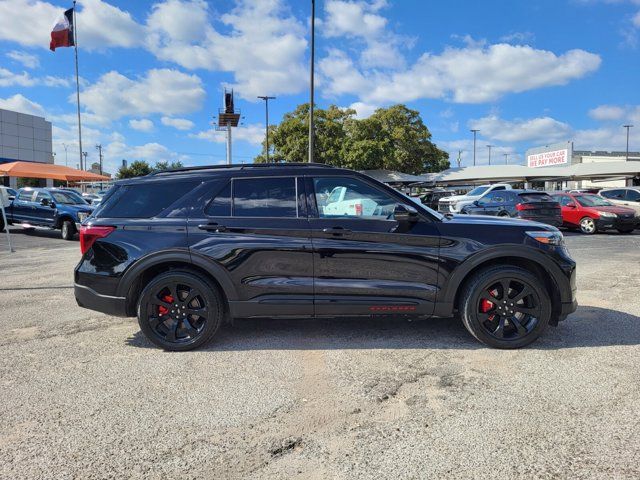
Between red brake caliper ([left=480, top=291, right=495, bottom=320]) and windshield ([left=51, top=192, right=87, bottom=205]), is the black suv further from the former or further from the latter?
windshield ([left=51, top=192, right=87, bottom=205])

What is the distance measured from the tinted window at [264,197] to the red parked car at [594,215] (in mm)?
15197

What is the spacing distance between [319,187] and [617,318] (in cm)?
379

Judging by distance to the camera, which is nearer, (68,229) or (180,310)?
(180,310)

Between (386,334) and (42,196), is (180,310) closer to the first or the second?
(386,334)

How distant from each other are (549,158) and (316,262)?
51029 mm

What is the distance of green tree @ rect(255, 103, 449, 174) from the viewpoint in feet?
151

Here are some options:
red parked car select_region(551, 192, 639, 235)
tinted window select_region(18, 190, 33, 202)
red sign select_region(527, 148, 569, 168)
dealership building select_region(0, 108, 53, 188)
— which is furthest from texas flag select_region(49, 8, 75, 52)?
red sign select_region(527, 148, 569, 168)

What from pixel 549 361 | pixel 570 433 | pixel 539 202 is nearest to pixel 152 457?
pixel 570 433

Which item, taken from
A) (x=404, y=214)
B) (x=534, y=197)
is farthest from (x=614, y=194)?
(x=404, y=214)

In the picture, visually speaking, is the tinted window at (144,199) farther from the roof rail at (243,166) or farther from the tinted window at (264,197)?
the tinted window at (264,197)

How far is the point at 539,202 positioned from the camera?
15.0m

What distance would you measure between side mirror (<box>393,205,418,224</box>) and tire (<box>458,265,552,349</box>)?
0.80 metres

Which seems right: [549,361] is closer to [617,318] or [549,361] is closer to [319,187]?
[617,318]

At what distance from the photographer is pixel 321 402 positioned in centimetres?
330
